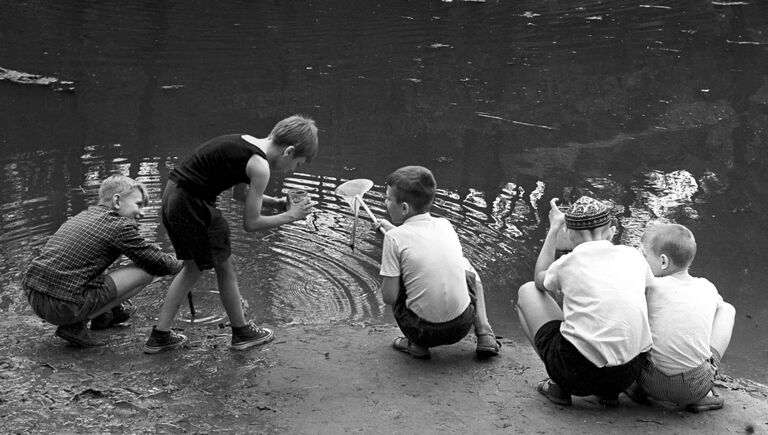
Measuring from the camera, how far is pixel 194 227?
3.95 m

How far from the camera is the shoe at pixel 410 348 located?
13.6 ft

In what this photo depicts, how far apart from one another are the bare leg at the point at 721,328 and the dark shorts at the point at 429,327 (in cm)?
110

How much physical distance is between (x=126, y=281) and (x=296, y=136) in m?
1.13

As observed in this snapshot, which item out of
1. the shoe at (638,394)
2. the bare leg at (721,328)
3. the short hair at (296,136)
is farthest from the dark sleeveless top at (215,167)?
the bare leg at (721,328)

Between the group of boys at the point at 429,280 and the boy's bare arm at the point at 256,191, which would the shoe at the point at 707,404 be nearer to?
the group of boys at the point at 429,280

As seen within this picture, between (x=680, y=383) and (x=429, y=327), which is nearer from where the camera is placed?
(x=680, y=383)

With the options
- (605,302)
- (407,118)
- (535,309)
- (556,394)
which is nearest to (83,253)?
(535,309)

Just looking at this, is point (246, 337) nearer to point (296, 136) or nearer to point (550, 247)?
point (296, 136)

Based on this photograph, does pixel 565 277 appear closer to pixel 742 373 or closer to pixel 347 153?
pixel 742 373

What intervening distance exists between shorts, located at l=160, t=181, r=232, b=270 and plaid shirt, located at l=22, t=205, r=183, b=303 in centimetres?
23

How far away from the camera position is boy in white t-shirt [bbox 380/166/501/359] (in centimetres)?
396

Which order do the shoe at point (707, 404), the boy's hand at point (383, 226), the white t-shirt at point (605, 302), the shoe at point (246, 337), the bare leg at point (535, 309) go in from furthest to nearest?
the boy's hand at point (383, 226) → the shoe at point (246, 337) → the bare leg at point (535, 309) → the shoe at point (707, 404) → the white t-shirt at point (605, 302)

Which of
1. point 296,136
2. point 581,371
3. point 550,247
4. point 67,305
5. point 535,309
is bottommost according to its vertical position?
point 67,305

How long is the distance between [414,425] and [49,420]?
4.82 ft
